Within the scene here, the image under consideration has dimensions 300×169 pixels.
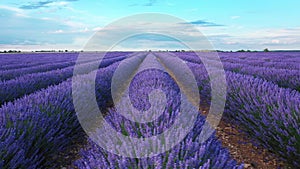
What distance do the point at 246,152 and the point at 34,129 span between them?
88.7 inches

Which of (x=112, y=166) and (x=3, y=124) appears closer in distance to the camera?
(x=112, y=166)

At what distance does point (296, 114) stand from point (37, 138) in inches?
93.8

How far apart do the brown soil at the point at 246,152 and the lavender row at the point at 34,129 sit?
1.88 metres

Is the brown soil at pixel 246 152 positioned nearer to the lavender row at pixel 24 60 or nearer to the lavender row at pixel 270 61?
the lavender row at pixel 270 61

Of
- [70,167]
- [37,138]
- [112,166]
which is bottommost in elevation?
[70,167]

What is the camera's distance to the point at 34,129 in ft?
7.48

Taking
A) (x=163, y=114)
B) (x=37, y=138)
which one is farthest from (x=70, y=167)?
(x=163, y=114)

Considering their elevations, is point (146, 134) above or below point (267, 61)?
below

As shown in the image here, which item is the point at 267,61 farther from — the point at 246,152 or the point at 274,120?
the point at 274,120

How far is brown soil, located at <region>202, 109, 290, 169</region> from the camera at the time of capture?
8.93 ft

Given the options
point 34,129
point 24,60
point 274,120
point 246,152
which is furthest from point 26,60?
point 274,120

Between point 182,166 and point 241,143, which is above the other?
point 182,166

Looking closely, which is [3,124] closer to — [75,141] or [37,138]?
[37,138]

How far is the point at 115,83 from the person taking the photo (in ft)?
23.3
